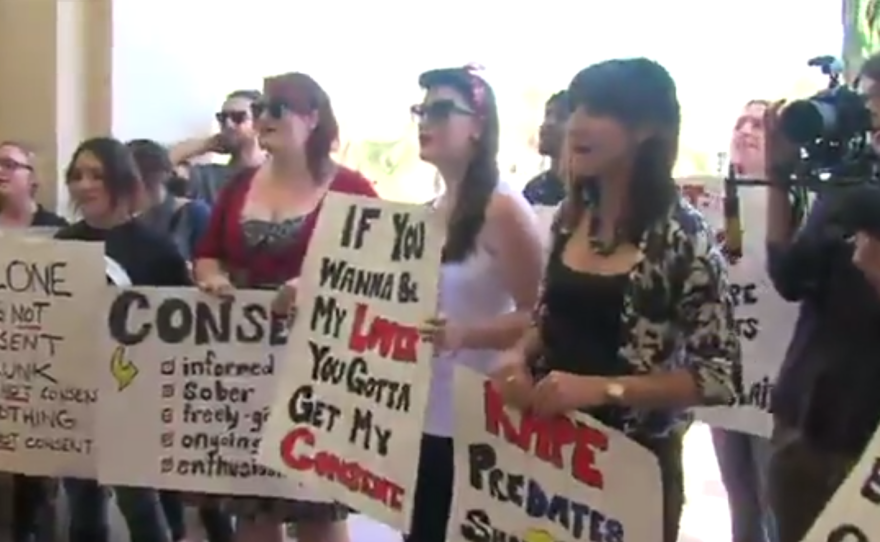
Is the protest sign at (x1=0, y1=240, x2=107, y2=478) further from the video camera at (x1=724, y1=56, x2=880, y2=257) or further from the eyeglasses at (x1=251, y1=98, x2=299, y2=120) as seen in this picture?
the video camera at (x1=724, y1=56, x2=880, y2=257)

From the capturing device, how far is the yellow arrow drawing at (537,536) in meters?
2.10

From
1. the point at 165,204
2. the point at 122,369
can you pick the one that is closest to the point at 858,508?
the point at 122,369

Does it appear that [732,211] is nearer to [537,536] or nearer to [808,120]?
[808,120]

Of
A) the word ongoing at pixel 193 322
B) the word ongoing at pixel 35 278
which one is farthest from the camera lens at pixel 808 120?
the word ongoing at pixel 35 278

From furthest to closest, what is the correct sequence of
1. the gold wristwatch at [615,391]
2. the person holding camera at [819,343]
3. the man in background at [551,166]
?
1. the man in background at [551,166]
2. the person holding camera at [819,343]
3. the gold wristwatch at [615,391]

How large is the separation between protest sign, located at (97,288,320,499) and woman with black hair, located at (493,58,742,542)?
105 cm

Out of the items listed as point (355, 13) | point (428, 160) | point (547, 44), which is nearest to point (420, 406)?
point (428, 160)

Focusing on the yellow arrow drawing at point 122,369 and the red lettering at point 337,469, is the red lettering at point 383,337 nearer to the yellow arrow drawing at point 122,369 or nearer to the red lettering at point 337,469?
the red lettering at point 337,469

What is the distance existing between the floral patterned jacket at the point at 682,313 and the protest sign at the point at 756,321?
119 cm

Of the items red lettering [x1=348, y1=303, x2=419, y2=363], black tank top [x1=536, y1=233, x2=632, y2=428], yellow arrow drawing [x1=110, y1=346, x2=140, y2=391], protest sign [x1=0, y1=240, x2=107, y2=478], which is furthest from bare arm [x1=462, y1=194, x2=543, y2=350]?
protest sign [x1=0, y1=240, x2=107, y2=478]

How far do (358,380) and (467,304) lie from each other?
9.9 inches

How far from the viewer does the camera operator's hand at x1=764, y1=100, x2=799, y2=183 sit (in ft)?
7.59

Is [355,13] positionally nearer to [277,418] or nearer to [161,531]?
[161,531]

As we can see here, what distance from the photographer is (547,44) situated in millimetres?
5141
